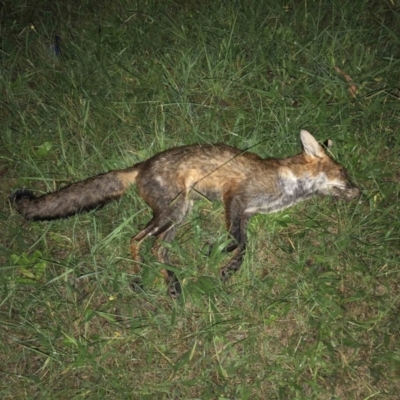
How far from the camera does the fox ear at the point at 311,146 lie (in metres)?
4.01

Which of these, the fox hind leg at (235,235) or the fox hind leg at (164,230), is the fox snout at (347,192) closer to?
the fox hind leg at (235,235)

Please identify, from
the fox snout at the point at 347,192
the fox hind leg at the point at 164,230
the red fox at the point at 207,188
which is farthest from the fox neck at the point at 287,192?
the fox hind leg at the point at 164,230

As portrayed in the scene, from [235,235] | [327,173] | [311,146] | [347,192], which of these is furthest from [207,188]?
[347,192]

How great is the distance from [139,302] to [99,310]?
1.25 feet

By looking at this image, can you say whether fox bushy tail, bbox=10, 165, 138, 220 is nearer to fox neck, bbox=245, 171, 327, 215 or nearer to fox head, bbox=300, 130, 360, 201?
fox neck, bbox=245, 171, 327, 215

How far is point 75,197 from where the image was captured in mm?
3904

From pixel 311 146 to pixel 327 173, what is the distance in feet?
1.05

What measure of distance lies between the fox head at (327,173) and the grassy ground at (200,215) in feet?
0.52

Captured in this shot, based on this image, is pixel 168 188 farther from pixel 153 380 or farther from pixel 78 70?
pixel 78 70

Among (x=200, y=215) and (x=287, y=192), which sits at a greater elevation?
(x=287, y=192)

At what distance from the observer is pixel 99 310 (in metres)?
3.92

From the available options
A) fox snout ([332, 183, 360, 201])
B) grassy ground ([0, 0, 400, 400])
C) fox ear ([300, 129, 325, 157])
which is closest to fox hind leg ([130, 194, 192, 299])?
grassy ground ([0, 0, 400, 400])

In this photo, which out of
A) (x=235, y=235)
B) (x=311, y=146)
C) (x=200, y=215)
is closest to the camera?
(x=235, y=235)

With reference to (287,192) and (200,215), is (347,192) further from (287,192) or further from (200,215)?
(200,215)
